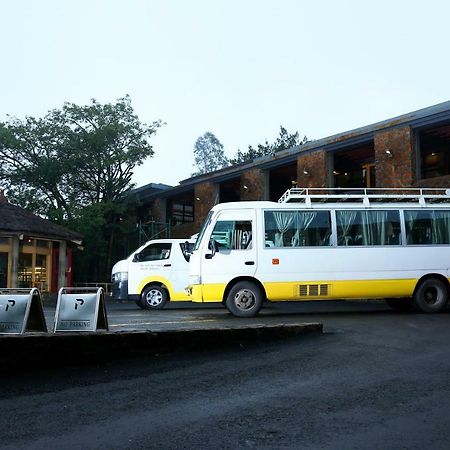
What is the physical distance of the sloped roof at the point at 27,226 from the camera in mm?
22703

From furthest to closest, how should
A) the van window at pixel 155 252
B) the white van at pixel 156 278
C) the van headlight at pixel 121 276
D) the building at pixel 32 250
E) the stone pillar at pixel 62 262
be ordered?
the stone pillar at pixel 62 262
the building at pixel 32 250
the van window at pixel 155 252
the van headlight at pixel 121 276
the white van at pixel 156 278

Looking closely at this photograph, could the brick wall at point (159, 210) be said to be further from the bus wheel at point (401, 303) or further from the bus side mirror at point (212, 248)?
the bus side mirror at point (212, 248)

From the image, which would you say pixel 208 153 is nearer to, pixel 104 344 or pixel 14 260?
pixel 14 260

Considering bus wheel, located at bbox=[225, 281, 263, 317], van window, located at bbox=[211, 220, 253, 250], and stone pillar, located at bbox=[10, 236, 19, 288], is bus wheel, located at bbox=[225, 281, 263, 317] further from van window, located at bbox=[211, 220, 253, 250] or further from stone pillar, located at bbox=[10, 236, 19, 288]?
stone pillar, located at bbox=[10, 236, 19, 288]

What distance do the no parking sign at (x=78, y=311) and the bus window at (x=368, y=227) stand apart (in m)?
6.76

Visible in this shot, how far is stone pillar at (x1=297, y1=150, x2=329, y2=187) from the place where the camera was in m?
22.8

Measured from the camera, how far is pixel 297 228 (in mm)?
11812

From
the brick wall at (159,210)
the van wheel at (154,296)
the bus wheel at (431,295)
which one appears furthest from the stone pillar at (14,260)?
the bus wheel at (431,295)

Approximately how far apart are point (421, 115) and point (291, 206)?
9.88 metres

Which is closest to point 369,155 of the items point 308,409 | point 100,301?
point 100,301

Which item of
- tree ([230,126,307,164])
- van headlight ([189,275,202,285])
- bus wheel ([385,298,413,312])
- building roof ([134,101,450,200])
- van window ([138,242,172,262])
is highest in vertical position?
tree ([230,126,307,164])

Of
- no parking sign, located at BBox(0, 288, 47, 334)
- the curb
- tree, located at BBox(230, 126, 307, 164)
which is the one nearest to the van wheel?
the curb

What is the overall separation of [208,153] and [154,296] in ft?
183

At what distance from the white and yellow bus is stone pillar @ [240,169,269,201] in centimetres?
1350
